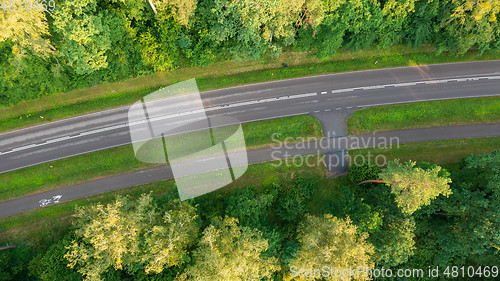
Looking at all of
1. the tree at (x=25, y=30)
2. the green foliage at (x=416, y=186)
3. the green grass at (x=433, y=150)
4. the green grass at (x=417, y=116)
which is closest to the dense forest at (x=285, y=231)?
the green foliage at (x=416, y=186)

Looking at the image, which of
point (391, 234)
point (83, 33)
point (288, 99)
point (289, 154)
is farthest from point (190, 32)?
point (391, 234)

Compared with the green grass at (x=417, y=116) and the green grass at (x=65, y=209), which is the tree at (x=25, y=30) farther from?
the green grass at (x=417, y=116)

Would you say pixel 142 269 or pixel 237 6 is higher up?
pixel 237 6

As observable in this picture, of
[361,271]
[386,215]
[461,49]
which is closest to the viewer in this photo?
[361,271]

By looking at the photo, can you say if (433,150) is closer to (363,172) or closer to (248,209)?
(363,172)

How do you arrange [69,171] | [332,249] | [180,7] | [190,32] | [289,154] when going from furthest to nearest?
[289,154]
[69,171]
[190,32]
[180,7]
[332,249]

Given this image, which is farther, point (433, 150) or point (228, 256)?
point (433, 150)

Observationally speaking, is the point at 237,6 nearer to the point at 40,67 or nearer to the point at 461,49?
the point at 40,67

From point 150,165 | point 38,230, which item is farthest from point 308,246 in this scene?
point 38,230
